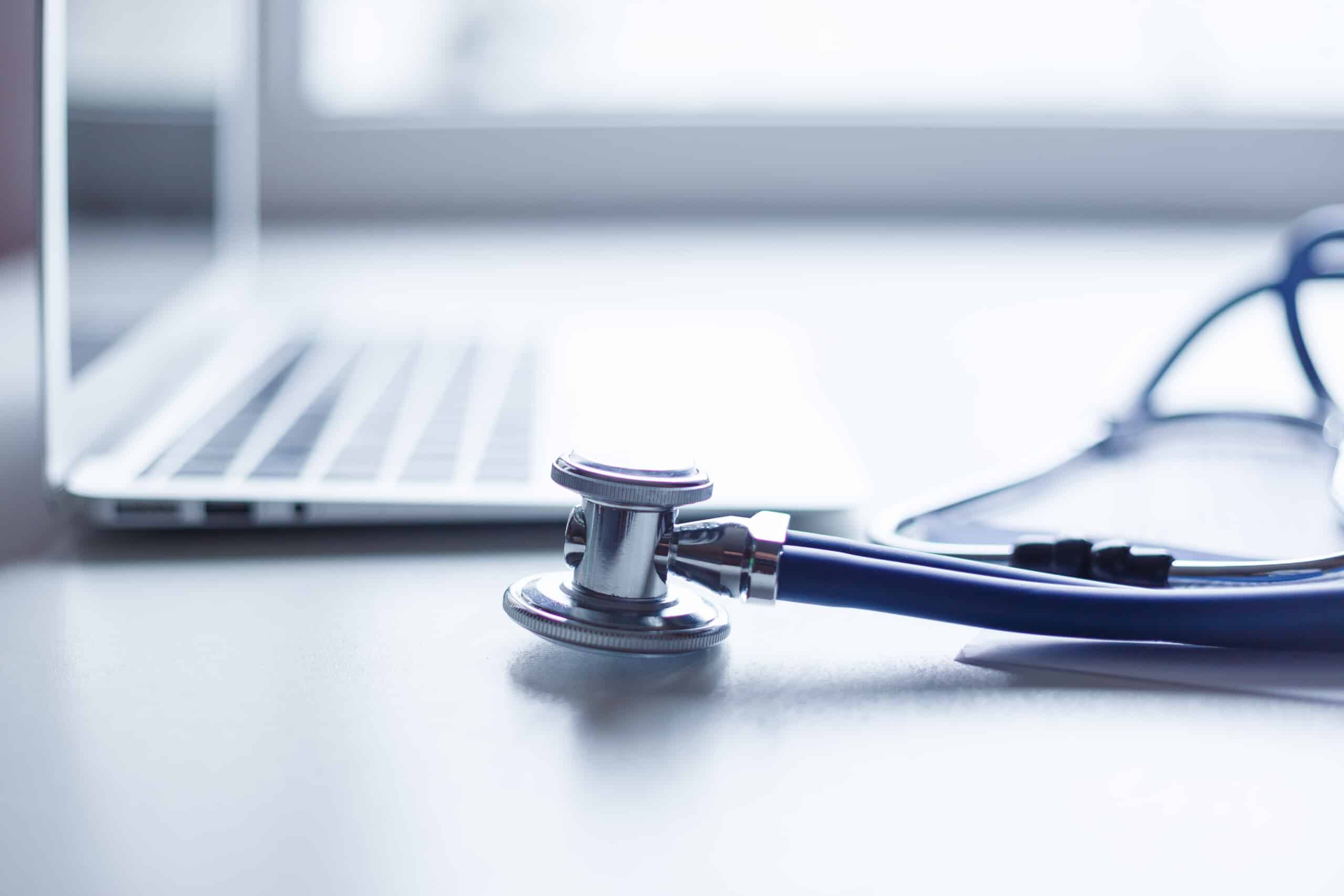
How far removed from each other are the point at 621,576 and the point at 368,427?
26 centimetres

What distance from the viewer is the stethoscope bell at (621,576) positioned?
0.38 meters

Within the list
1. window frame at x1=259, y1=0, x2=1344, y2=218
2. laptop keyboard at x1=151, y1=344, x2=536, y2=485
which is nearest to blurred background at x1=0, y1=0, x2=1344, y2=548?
window frame at x1=259, y1=0, x2=1344, y2=218

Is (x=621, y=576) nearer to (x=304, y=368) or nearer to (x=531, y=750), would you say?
(x=531, y=750)

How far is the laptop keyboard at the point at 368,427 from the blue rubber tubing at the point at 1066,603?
7.9 inches

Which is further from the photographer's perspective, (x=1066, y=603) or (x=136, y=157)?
(x=136, y=157)

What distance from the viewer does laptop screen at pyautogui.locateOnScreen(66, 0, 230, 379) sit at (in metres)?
0.58

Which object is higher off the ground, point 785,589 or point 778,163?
point 778,163

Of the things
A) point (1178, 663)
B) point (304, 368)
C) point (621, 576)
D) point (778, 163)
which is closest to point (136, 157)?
point (304, 368)

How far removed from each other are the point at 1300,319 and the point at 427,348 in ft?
1.77

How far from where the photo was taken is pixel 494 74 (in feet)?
5.85

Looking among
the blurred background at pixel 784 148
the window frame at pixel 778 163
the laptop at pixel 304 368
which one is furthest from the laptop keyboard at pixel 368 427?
the window frame at pixel 778 163

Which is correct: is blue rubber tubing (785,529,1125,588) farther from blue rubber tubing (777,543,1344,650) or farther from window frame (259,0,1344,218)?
window frame (259,0,1344,218)

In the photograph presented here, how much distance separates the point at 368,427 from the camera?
620mm

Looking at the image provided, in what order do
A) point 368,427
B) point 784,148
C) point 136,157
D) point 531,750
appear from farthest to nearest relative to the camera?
point 784,148, point 136,157, point 368,427, point 531,750
